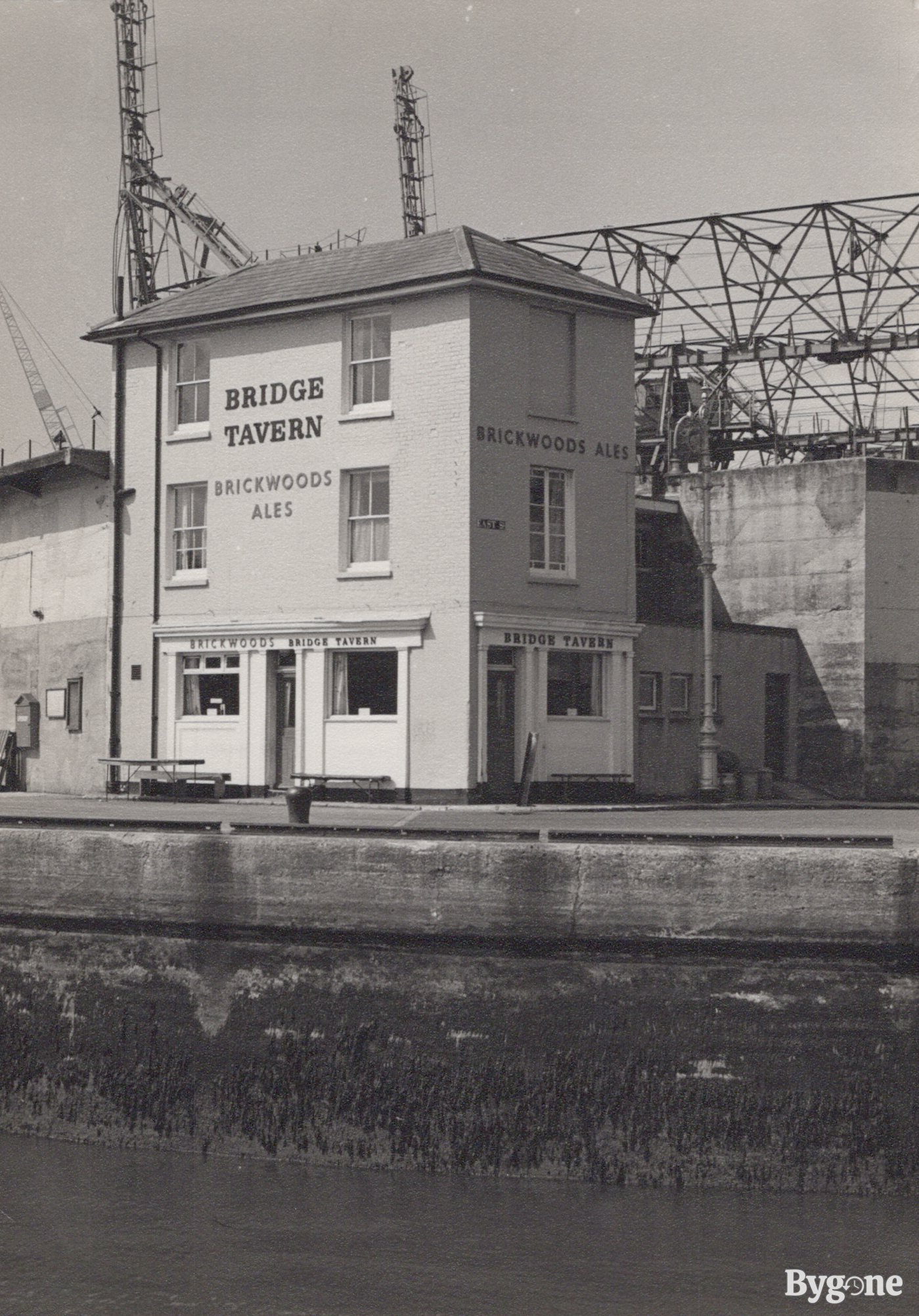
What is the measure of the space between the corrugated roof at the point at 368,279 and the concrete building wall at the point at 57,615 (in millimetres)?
3812

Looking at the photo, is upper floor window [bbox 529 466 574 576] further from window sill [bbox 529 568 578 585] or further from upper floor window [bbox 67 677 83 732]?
upper floor window [bbox 67 677 83 732]

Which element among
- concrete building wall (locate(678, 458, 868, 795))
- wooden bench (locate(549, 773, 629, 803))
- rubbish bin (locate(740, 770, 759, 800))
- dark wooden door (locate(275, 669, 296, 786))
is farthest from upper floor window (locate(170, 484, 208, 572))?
concrete building wall (locate(678, 458, 868, 795))

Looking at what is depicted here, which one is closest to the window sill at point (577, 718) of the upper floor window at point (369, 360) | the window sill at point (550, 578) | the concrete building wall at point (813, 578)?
the window sill at point (550, 578)

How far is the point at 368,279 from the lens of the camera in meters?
33.9

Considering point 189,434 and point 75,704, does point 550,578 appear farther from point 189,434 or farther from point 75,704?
point 75,704

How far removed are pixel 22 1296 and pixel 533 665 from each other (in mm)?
22722

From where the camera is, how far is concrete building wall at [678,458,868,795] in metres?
40.5

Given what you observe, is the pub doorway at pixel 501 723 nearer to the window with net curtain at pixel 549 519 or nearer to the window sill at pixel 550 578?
the window sill at pixel 550 578

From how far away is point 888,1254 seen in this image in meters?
11.8

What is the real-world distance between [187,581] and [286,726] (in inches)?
144

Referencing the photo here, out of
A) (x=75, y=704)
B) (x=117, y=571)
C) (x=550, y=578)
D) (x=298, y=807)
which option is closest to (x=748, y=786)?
(x=550, y=578)

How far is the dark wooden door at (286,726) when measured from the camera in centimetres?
3419

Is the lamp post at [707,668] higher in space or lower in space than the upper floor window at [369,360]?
lower

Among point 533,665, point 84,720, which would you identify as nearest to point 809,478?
point 533,665
